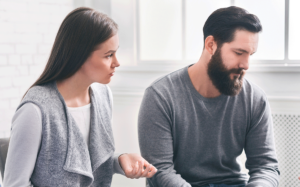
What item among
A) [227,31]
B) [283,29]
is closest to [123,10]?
[283,29]

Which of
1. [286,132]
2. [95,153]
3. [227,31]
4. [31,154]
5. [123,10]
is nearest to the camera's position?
[31,154]

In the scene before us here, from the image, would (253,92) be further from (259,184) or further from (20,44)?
(20,44)

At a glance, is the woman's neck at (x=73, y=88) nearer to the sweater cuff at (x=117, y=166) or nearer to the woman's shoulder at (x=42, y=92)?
the woman's shoulder at (x=42, y=92)

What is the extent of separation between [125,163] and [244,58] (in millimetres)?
685

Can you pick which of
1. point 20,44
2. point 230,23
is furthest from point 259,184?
point 20,44

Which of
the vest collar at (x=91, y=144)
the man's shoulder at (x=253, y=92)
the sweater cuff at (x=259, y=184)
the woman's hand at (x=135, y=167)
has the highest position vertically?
the man's shoulder at (x=253, y=92)

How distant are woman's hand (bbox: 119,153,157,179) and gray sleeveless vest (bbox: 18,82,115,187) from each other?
0.26 ft

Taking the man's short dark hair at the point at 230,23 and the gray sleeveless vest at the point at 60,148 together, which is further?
the man's short dark hair at the point at 230,23

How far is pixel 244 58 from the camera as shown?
144 centimetres

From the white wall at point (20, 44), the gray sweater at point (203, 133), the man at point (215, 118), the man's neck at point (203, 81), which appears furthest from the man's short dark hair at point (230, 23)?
the white wall at point (20, 44)

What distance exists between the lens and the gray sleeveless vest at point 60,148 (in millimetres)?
1087

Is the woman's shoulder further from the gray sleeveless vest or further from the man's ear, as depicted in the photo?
the man's ear

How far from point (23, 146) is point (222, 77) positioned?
2.83ft

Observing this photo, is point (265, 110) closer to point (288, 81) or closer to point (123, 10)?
point (288, 81)
